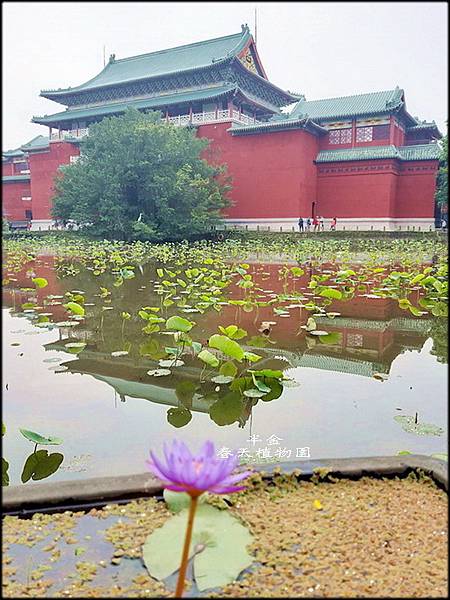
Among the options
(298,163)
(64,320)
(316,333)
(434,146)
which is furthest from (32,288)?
(434,146)

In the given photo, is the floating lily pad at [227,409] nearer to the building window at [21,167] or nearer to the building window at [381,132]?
the building window at [381,132]

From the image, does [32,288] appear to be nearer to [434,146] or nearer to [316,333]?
[316,333]

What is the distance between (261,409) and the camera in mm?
2617

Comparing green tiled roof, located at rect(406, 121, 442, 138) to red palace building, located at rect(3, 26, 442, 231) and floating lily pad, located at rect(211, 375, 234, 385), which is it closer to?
red palace building, located at rect(3, 26, 442, 231)

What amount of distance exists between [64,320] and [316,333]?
7.57ft

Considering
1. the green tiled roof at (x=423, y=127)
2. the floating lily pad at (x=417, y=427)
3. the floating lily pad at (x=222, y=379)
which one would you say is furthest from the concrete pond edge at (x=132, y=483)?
the green tiled roof at (x=423, y=127)

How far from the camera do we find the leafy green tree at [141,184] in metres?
16.4

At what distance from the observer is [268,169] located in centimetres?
1920

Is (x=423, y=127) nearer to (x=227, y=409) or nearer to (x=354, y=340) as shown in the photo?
(x=354, y=340)

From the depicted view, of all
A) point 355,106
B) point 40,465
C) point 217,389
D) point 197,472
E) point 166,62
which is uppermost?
point 166,62

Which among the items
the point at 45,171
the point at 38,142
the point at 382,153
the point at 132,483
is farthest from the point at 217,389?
the point at 38,142

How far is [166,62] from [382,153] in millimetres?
10109

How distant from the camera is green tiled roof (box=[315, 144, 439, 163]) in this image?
18.4 m

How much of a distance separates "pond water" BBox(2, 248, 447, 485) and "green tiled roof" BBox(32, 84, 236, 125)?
1568cm
